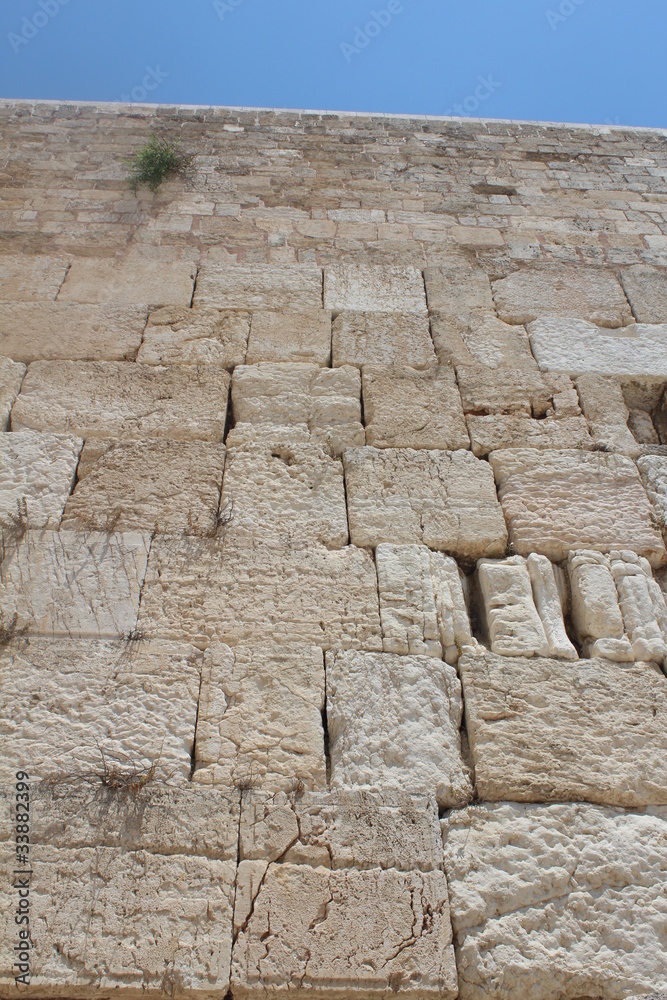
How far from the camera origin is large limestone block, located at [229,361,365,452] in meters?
3.52

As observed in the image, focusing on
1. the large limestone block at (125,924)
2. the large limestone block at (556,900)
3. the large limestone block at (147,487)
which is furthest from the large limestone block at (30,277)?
the large limestone block at (556,900)

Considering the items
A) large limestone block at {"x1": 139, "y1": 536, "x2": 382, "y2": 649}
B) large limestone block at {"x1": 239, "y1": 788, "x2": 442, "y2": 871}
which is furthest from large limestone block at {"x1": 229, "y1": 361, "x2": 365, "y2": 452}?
large limestone block at {"x1": 239, "y1": 788, "x2": 442, "y2": 871}

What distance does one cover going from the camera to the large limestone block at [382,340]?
3.90 m

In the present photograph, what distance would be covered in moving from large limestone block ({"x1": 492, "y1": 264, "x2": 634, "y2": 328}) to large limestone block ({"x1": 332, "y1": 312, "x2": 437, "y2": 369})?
0.57 metres

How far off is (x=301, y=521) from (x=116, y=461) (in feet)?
2.96

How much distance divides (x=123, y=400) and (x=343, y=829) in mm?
2273

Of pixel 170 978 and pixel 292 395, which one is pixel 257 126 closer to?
pixel 292 395

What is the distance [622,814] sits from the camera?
2.44 m

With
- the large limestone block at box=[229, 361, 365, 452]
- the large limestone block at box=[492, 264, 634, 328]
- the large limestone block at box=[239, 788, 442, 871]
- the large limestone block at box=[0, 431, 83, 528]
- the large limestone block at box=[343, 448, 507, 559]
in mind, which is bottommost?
the large limestone block at box=[239, 788, 442, 871]

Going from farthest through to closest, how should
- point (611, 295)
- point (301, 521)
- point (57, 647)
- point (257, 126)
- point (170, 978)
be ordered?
point (257, 126) < point (611, 295) < point (301, 521) < point (57, 647) < point (170, 978)

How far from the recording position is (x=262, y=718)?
8.35 feet

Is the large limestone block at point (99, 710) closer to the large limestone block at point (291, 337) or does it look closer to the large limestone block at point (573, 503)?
the large limestone block at point (573, 503)

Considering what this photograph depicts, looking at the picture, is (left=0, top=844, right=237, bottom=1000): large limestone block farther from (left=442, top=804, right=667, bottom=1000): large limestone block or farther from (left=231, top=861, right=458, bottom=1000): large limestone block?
(left=442, top=804, right=667, bottom=1000): large limestone block

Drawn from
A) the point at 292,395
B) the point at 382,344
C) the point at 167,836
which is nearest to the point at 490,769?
the point at 167,836
